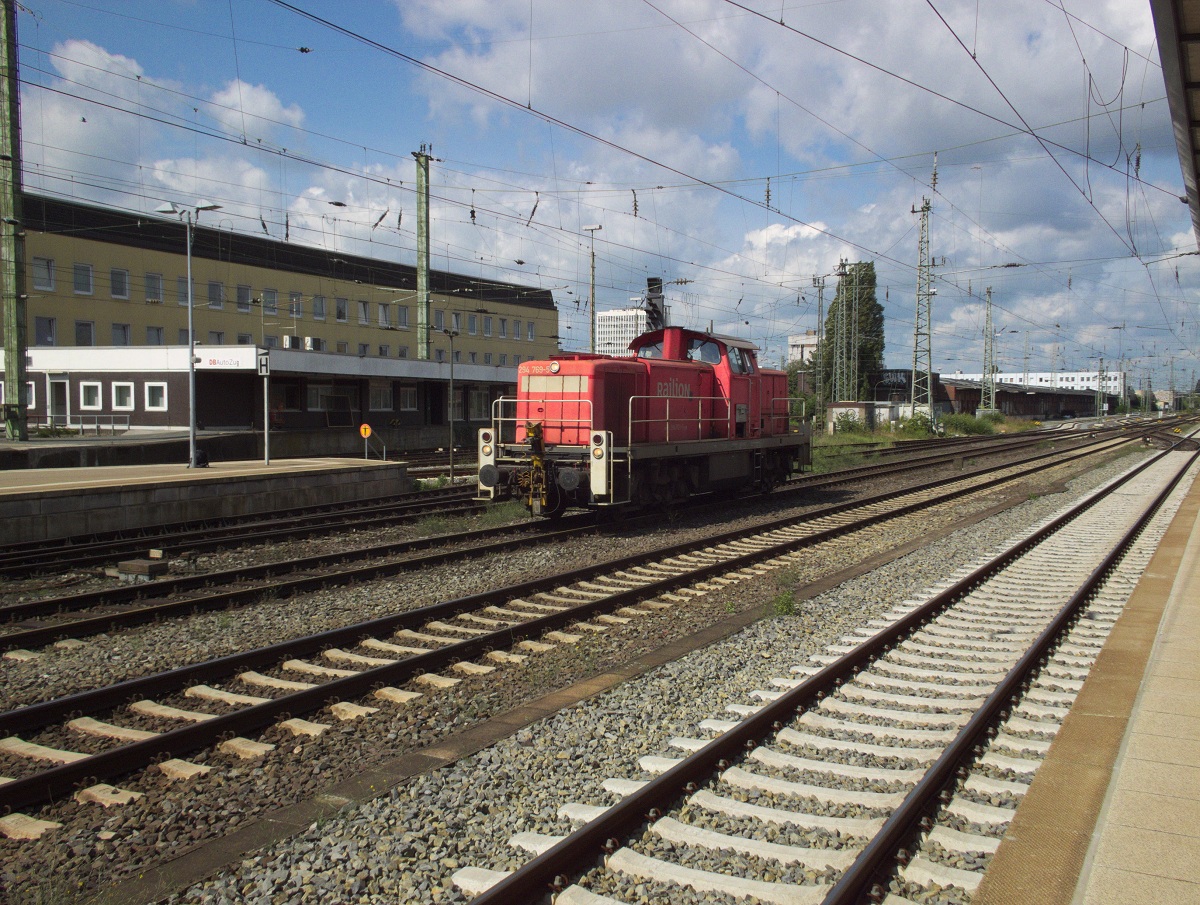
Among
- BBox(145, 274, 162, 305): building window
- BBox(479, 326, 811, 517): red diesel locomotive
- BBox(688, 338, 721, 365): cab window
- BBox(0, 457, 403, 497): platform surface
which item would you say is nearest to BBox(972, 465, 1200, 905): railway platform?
BBox(479, 326, 811, 517): red diesel locomotive

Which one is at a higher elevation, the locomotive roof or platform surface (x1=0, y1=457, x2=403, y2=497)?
the locomotive roof

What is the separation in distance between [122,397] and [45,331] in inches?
444

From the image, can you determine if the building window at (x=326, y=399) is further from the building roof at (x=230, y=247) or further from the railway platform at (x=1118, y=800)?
the railway platform at (x=1118, y=800)

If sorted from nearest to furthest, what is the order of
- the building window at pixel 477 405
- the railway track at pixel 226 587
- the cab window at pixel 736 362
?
the railway track at pixel 226 587
the cab window at pixel 736 362
the building window at pixel 477 405

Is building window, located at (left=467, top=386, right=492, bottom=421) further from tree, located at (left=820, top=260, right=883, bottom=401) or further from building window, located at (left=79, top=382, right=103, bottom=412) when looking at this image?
tree, located at (left=820, top=260, right=883, bottom=401)

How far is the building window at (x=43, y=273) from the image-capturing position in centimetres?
3681

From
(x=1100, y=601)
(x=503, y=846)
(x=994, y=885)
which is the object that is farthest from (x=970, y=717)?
(x=1100, y=601)

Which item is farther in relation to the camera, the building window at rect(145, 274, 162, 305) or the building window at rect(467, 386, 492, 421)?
the building window at rect(467, 386, 492, 421)

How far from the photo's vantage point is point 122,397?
30641mm

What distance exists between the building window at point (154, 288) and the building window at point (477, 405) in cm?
1612

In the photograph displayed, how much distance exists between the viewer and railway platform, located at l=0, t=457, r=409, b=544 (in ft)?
42.6

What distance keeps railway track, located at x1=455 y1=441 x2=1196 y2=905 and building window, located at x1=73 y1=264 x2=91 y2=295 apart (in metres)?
41.6

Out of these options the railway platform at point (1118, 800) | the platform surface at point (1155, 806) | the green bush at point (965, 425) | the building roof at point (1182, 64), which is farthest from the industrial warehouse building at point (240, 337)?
the green bush at point (965, 425)

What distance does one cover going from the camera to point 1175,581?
9141 millimetres
